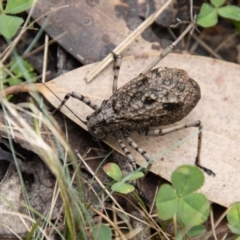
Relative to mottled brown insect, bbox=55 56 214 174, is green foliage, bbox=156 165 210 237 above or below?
below

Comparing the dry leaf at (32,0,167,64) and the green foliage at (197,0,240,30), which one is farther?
the green foliage at (197,0,240,30)

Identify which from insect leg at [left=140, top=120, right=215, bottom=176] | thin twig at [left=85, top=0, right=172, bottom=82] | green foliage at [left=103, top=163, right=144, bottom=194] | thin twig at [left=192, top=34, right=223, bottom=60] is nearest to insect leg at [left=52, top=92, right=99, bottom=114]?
thin twig at [left=85, top=0, right=172, bottom=82]

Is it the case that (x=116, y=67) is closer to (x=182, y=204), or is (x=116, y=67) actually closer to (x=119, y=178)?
(x=119, y=178)

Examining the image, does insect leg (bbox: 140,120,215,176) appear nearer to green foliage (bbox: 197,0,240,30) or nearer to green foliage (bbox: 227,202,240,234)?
green foliage (bbox: 227,202,240,234)

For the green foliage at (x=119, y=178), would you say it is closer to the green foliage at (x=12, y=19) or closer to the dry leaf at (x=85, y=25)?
the dry leaf at (x=85, y=25)

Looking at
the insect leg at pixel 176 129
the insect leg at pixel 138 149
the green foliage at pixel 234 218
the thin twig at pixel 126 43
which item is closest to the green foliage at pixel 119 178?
the insect leg at pixel 138 149
